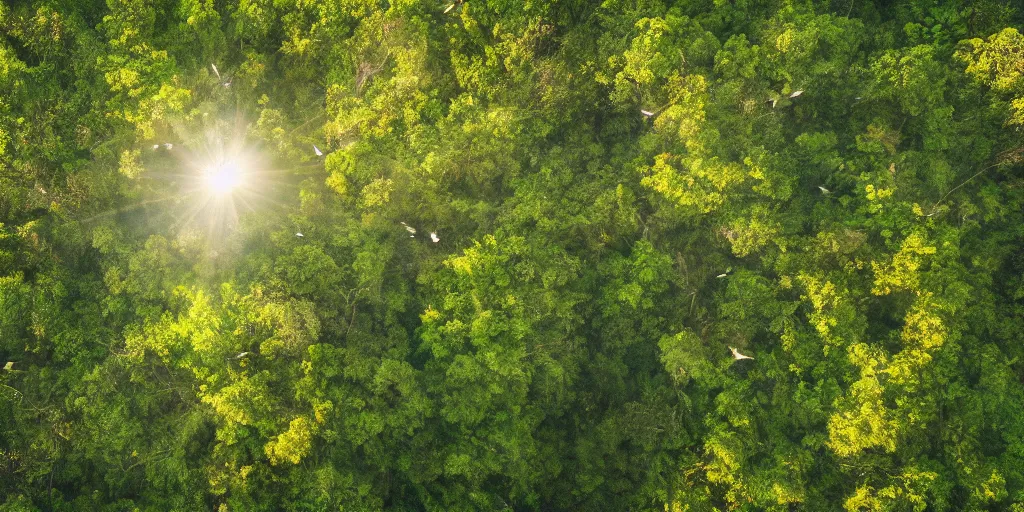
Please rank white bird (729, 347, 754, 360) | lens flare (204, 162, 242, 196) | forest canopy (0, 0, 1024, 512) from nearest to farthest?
forest canopy (0, 0, 1024, 512) → lens flare (204, 162, 242, 196) → white bird (729, 347, 754, 360)

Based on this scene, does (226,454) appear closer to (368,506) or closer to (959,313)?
(368,506)

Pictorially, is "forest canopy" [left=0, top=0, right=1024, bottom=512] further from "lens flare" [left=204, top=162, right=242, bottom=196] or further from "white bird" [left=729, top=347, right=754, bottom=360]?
"white bird" [left=729, top=347, right=754, bottom=360]

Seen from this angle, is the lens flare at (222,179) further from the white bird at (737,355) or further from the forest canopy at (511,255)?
the white bird at (737,355)

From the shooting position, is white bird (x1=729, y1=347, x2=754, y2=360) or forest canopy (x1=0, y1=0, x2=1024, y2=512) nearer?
forest canopy (x1=0, y1=0, x2=1024, y2=512)

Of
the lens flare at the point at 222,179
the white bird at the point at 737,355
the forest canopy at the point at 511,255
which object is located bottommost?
the white bird at the point at 737,355

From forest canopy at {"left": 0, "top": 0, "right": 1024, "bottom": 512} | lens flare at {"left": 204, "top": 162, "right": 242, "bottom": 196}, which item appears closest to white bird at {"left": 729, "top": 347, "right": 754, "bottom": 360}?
forest canopy at {"left": 0, "top": 0, "right": 1024, "bottom": 512}

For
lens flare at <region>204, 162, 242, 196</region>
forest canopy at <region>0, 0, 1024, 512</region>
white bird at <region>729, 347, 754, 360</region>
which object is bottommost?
white bird at <region>729, 347, 754, 360</region>

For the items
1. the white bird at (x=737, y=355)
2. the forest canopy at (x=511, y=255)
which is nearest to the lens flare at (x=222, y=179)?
the forest canopy at (x=511, y=255)

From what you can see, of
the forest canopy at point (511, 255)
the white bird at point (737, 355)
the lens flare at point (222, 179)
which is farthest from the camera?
the white bird at point (737, 355)

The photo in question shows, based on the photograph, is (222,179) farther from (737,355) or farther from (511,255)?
(737,355)
